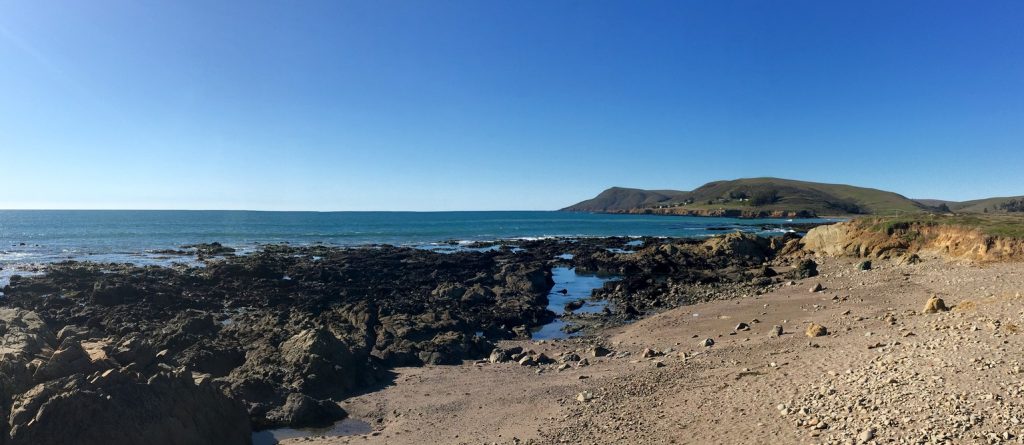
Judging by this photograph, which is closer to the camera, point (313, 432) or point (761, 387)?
point (761, 387)

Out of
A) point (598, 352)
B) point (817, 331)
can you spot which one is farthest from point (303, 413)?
point (817, 331)

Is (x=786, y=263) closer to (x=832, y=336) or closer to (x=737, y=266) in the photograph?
(x=737, y=266)

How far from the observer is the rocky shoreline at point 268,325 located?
988 cm

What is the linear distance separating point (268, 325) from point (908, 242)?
125 feet

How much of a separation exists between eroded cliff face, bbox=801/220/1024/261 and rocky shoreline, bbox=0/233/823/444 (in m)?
5.36

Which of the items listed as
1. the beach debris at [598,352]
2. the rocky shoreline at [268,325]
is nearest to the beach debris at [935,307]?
the beach debris at [598,352]

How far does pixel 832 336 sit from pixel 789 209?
187485 mm

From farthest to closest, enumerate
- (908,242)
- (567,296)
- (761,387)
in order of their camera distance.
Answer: (908,242) → (567,296) → (761,387)

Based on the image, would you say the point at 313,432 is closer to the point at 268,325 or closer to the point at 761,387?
the point at 761,387

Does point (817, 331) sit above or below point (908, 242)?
below

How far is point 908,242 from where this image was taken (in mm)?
34812

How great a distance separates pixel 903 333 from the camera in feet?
48.4

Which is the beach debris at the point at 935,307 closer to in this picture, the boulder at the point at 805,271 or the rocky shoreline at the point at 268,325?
the rocky shoreline at the point at 268,325

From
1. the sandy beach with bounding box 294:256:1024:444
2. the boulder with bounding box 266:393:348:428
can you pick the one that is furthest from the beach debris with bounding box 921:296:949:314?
the boulder with bounding box 266:393:348:428
